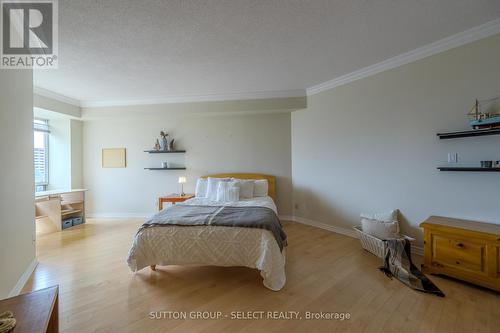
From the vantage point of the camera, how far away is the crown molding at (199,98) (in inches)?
162

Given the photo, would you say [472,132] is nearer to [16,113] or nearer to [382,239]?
[382,239]

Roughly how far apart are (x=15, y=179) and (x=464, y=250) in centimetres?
457

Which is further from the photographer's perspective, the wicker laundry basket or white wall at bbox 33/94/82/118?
white wall at bbox 33/94/82/118

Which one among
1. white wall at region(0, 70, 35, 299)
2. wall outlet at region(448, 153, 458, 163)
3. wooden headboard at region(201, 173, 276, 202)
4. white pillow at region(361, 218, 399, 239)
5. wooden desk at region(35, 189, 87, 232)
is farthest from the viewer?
wooden headboard at region(201, 173, 276, 202)

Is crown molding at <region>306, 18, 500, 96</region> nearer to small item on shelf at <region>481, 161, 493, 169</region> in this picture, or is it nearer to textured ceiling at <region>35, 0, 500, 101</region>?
textured ceiling at <region>35, 0, 500, 101</region>

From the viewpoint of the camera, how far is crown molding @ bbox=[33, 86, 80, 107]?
12.2 feet

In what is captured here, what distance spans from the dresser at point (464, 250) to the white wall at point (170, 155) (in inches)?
97.1

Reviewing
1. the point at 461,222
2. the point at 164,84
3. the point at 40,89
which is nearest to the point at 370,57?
the point at 461,222

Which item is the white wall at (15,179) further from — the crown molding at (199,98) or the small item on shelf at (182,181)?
the small item on shelf at (182,181)

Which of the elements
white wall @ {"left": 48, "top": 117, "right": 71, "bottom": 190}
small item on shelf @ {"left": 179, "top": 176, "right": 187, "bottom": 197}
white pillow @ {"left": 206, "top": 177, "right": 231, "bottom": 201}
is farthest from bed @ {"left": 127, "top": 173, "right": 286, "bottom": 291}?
white wall @ {"left": 48, "top": 117, "right": 71, "bottom": 190}

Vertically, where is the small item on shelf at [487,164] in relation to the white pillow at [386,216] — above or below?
above

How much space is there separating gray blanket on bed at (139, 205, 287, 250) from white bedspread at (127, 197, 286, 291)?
0.15ft

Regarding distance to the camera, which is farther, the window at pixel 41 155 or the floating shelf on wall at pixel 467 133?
the window at pixel 41 155

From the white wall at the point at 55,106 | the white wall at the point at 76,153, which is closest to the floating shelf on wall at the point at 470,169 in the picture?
the white wall at the point at 55,106
